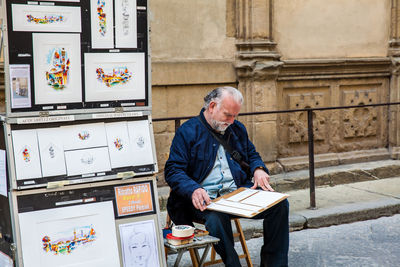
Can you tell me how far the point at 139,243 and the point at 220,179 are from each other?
846mm

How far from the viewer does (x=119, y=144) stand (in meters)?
3.29

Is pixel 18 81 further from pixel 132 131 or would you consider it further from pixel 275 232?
pixel 275 232

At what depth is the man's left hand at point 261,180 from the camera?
3959mm

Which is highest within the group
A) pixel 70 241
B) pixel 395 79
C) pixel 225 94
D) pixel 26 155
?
pixel 395 79

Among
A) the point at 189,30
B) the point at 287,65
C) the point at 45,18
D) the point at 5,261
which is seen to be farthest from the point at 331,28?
the point at 5,261

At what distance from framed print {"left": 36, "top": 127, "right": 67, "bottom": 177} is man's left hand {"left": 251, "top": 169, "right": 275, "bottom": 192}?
4.63 feet

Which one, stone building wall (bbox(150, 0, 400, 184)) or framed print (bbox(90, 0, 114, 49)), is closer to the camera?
framed print (bbox(90, 0, 114, 49))

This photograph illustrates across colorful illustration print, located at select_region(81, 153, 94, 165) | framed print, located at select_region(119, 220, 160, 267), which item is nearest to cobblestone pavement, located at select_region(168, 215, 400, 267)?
framed print, located at select_region(119, 220, 160, 267)

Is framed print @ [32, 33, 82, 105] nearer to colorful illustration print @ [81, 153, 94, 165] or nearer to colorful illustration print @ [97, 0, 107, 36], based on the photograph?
colorful illustration print @ [97, 0, 107, 36]

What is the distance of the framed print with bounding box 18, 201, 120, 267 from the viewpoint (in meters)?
3.07

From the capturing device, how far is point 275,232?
380 cm

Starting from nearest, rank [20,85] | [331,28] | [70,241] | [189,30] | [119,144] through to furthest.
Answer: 1. [20,85]
2. [70,241]
3. [119,144]
4. [189,30]
5. [331,28]

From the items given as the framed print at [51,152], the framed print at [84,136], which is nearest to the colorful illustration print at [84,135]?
the framed print at [84,136]

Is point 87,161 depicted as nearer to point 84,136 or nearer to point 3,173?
point 84,136
